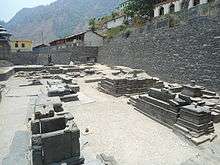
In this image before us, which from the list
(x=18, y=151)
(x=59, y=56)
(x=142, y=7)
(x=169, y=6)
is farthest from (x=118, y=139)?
(x=59, y=56)

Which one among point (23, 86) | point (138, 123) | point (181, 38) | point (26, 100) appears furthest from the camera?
point (23, 86)

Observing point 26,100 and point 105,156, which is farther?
point 26,100

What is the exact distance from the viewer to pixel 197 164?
6.88 m

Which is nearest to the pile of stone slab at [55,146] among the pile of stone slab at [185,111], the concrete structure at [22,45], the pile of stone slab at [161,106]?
the pile of stone slab at [185,111]

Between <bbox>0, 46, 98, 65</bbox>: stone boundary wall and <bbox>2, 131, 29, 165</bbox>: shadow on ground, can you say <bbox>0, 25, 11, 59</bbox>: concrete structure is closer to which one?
<bbox>0, 46, 98, 65</bbox>: stone boundary wall

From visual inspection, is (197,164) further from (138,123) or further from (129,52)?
(129,52)

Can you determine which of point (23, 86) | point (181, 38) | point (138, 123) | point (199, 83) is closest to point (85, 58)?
point (23, 86)

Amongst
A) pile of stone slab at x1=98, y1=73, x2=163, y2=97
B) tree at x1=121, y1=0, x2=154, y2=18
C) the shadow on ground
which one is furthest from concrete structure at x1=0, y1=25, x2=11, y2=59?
the shadow on ground

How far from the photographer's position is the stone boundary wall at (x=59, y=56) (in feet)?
123

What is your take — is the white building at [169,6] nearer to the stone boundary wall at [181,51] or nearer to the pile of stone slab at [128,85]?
the stone boundary wall at [181,51]

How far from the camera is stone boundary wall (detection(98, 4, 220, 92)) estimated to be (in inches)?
569

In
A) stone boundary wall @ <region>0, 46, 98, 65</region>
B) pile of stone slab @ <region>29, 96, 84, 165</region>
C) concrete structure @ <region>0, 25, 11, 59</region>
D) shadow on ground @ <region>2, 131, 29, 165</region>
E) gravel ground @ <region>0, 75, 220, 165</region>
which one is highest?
concrete structure @ <region>0, 25, 11, 59</region>

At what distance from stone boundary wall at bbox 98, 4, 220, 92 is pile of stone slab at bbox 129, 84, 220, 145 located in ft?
7.92

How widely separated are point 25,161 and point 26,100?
8222 mm
